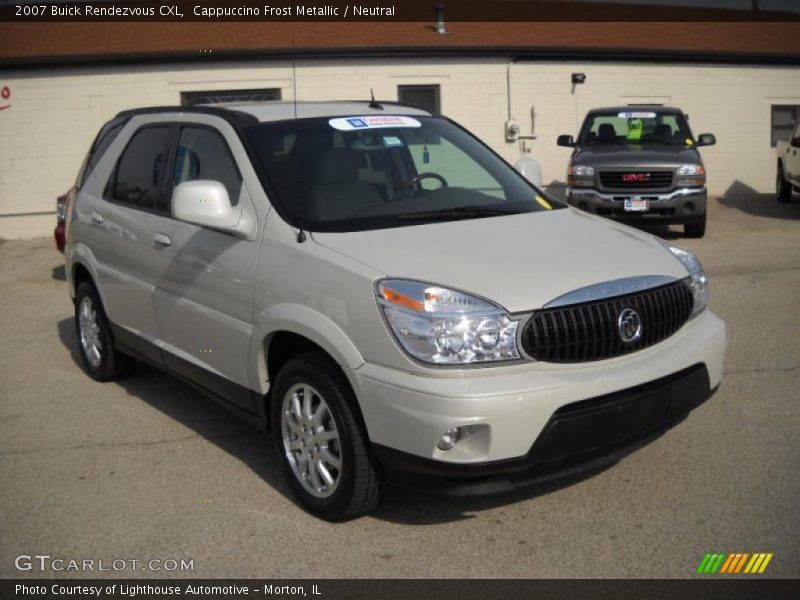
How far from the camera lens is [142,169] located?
222 inches

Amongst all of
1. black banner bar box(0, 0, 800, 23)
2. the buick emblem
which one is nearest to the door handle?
the buick emblem

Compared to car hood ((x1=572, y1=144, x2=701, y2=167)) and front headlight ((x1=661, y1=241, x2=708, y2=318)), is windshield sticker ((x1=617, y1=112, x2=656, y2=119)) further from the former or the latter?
front headlight ((x1=661, y1=241, x2=708, y2=318))

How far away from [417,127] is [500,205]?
33.5 inches

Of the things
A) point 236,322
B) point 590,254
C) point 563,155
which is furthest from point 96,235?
point 563,155

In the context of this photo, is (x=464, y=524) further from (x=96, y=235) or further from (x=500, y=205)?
(x=96, y=235)

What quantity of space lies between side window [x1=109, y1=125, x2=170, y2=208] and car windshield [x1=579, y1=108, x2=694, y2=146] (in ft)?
29.2

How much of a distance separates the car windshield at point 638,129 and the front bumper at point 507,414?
10.1 meters

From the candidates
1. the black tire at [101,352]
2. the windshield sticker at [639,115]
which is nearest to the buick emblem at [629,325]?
the black tire at [101,352]

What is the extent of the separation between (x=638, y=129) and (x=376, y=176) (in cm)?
968

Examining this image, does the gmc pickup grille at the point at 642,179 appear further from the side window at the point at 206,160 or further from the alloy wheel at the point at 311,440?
the alloy wheel at the point at 311,440

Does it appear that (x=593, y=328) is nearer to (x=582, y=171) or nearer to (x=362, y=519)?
(x=362, y=519)

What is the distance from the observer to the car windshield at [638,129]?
43.5ft

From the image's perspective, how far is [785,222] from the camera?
14.8m

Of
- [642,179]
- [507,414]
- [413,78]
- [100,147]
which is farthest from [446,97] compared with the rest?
[507,414]
